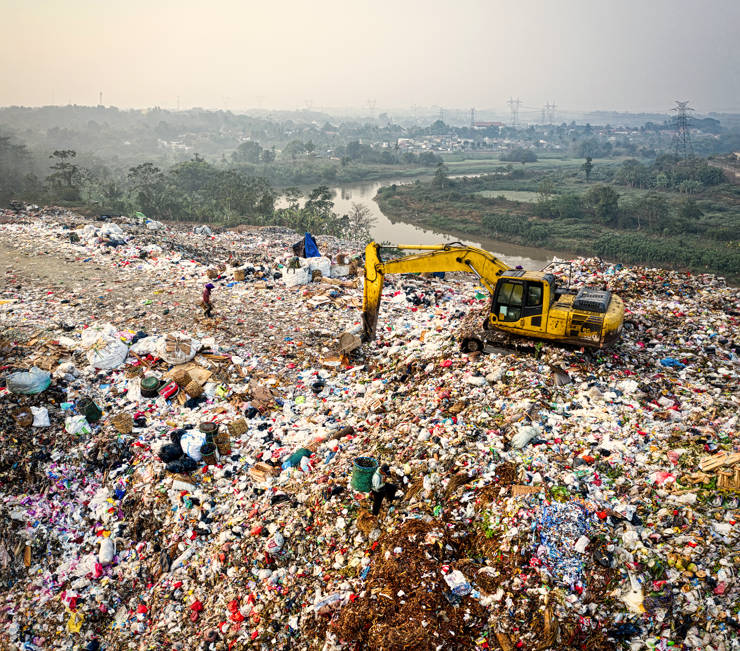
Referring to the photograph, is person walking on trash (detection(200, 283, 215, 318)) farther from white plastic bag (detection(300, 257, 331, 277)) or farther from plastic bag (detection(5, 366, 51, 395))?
plastic bag (detection(5, 366, 51, 395))

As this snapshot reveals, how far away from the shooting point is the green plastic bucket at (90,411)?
18.5 feet

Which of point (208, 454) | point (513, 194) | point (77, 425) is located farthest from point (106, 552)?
point (513, 194)

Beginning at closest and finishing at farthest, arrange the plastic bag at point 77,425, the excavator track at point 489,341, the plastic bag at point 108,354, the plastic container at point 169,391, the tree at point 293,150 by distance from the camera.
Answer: the plastic bag at point 77,425, the excavator track at point 489,341, the plastic container at point 169,391, the plastic bag at point 108,354, the tree at point 293,150

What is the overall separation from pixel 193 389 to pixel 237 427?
1034 mm

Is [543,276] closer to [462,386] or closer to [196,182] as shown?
[462,386]

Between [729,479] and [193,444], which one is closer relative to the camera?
[729,479]

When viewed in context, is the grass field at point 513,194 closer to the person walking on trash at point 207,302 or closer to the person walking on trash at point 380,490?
the person walking on trash at point 207,302

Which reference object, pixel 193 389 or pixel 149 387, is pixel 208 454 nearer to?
pixel 193 389

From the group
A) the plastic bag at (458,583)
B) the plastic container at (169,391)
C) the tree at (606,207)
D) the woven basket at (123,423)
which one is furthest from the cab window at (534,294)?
the tree at (606,207)

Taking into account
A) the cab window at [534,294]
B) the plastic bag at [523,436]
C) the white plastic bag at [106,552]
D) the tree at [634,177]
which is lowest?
the white plastic bag at [106,552]

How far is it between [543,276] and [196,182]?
30885mm

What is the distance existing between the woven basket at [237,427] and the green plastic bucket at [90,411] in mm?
1645

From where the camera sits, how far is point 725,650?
277 centimetres

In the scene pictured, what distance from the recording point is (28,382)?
5734 millimetres
